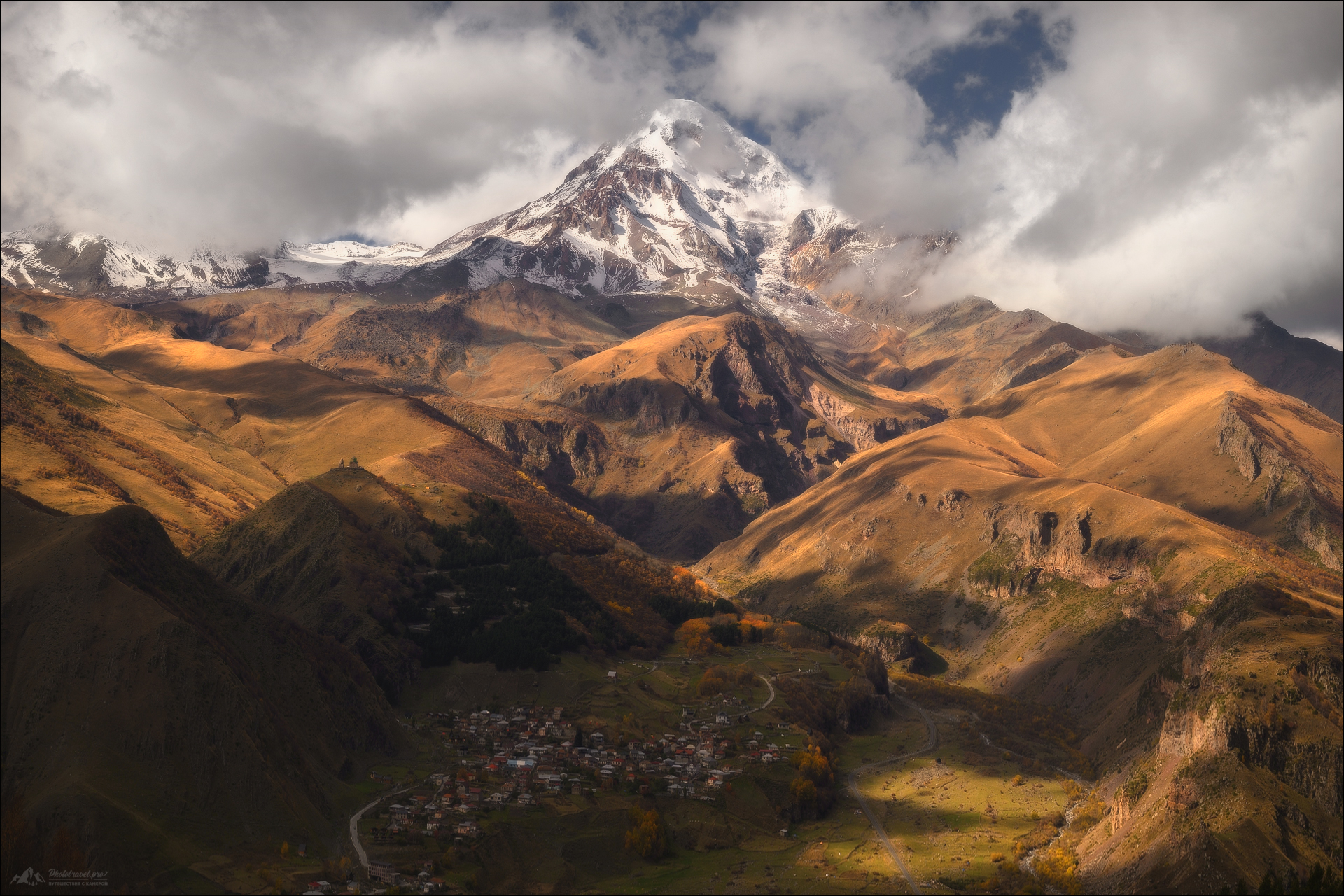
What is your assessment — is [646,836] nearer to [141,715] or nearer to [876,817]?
[876,817]

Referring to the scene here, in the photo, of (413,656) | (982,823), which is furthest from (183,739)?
(982,823)

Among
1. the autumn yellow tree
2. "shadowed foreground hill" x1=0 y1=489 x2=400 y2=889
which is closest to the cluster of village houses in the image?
the autumn yellow tree

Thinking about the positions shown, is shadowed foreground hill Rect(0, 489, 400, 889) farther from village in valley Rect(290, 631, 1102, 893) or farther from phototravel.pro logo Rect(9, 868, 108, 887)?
village in valley Rect(290, 631, 1102, 893)

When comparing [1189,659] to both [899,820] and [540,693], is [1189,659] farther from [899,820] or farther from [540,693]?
[540,693]

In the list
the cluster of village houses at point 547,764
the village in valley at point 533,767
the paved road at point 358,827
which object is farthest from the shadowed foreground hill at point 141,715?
the cluster of village houses at point 547,764

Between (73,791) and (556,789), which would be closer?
(73,791)

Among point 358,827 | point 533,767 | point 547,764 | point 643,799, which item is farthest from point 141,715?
point 643,799
